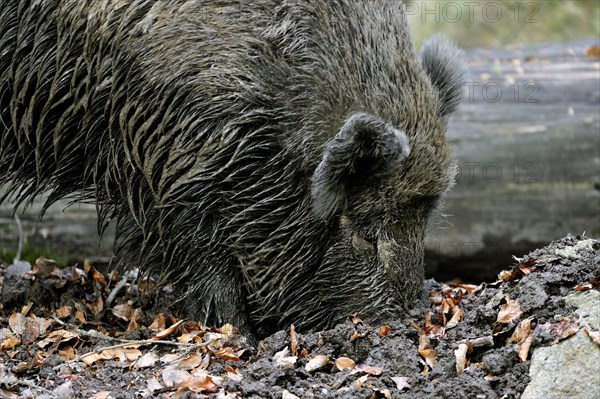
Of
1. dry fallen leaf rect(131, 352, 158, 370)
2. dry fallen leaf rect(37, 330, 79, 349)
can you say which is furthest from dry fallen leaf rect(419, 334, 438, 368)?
dry fallen leaf rect(37, 330, 79, 349)

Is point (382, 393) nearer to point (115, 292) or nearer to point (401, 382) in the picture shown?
point (401, 382)

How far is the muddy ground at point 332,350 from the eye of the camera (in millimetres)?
4594

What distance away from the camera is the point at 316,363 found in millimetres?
5035

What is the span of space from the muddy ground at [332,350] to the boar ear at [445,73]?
4.70 feet

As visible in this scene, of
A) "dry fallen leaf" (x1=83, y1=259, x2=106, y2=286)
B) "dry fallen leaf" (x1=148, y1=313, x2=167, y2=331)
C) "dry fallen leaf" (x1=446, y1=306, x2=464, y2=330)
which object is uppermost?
"dry fallen leaf" (x1=446, y1=306, x2=464, y2=330)

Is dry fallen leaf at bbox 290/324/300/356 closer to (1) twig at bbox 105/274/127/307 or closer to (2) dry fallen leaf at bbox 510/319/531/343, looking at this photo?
(2) dry fallen leaf at bbox 510/319/531/343

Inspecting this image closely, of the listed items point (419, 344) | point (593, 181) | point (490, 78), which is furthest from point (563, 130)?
point (419, 344)

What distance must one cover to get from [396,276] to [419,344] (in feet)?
2.52

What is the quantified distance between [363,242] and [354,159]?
0.65 meters

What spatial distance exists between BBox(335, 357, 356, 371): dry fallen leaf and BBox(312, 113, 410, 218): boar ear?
116cm

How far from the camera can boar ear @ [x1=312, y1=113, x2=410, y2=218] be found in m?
5.48

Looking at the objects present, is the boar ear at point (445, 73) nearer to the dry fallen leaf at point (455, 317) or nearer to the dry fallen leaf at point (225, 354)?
the dry fallen leaf at point (455, 317)

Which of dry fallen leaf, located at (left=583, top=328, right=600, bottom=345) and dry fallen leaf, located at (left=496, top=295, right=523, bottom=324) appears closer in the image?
dry fallen leaf, located at (left=583, top=328, right=600, bottom=345)

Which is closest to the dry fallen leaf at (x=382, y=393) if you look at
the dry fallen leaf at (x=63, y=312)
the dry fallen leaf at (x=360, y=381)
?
the dry fallen leaf at (x=360, y=381)
